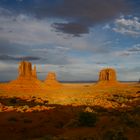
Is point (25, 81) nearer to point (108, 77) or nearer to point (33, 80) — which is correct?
point (33, 80)

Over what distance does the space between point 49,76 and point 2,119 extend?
10475cm

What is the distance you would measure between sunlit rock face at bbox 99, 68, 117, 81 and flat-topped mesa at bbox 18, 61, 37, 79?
34036mm

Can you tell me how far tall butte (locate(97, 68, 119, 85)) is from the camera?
428 ft

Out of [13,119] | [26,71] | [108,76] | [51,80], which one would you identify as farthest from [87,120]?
[108,76]

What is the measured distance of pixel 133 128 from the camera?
17203mm

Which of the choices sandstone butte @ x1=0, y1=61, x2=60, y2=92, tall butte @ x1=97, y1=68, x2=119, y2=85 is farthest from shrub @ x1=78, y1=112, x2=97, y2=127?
tall butte @ x1=97, y1=68, x2=119, y2=85

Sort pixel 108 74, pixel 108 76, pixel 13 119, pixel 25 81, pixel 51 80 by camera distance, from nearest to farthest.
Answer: pixel 13 119 → pixel 25 81 → pixel 51 80 → pixel 108 74 → pixel 108 76

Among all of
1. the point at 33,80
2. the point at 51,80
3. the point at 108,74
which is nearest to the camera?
the point at 33,80

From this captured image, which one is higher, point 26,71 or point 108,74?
point 26,71

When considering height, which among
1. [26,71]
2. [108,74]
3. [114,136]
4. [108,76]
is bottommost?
[114,136]

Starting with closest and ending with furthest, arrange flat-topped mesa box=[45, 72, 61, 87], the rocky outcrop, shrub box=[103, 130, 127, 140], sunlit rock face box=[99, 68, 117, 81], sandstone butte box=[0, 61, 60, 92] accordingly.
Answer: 1. shrub box=[103, 130, 127, 140]
2. sandstone butte box=[0, 61, 60, 92]
3. flat-topped mesa box=[45, 72, 61, 87]
4. the rocky outcrop
5. sunlit rock face box=[99, 68, 117, 81]

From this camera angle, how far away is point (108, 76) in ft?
429

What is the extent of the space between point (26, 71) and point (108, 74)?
39.7m

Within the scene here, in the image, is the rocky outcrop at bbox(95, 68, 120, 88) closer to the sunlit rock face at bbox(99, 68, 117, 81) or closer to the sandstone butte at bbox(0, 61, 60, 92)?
the sunlit rock face at bbox(99, 68, 117, 81)
